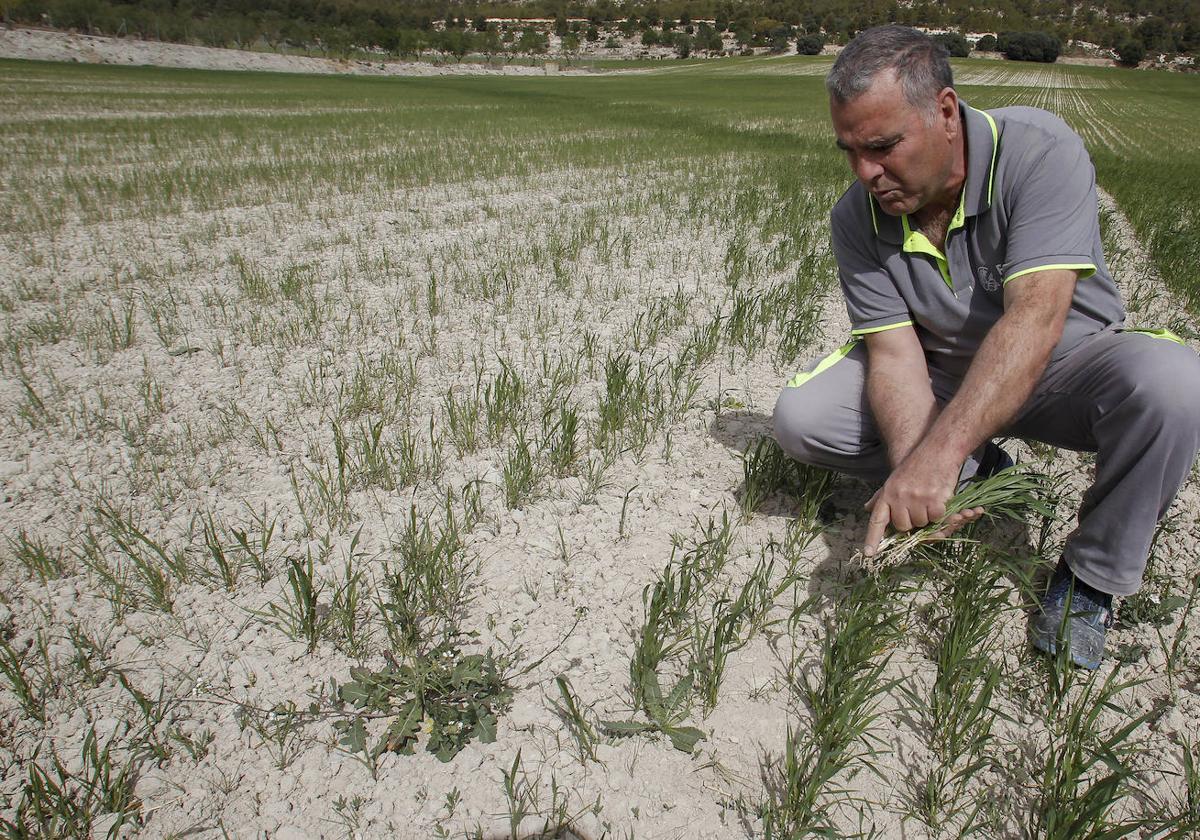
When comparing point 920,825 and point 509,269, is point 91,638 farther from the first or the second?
point 509,269

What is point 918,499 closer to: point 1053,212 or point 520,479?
point 1053,212

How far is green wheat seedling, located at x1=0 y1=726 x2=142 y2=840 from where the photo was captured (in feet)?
4.59

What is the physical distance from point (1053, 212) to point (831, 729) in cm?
167

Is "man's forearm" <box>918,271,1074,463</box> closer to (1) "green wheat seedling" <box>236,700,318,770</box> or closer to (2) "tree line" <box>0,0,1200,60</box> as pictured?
(1) "green wheat seedling" <box>236,700,318,770</box>

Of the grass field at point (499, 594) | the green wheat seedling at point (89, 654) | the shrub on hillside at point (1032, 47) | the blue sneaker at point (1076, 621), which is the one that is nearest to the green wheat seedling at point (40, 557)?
the grass field at point (499, 594)

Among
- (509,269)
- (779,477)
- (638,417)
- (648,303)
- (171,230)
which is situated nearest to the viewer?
(779,477)

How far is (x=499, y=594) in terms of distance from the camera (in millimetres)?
2223

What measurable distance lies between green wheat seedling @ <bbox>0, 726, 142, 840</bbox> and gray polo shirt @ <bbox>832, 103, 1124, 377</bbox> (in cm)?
255

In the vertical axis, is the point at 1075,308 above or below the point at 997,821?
above

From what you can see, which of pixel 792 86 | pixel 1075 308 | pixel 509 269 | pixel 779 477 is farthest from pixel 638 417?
pixel 792 86

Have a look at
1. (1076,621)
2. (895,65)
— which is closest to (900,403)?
(1076,621)

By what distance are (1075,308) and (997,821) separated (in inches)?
64.2

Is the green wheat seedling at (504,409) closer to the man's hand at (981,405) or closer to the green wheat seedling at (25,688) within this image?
the man's hand at (981,405)

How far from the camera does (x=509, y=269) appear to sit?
5809 millimetres
